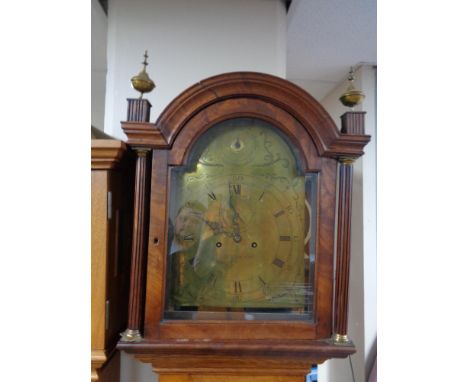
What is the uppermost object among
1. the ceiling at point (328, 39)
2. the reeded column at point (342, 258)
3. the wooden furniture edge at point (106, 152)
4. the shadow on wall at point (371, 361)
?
the ceiling at point (328, 39)

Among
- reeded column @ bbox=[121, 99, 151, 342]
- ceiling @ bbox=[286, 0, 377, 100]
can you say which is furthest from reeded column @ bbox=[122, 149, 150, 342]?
ceiling @ bbox=[286, 0, 377, 100]

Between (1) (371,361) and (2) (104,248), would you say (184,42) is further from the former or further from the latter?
(1) (371,361)

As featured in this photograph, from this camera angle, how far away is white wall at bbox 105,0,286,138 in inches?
37.5

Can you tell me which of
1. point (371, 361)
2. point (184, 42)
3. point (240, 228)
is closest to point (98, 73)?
point (184, 42)

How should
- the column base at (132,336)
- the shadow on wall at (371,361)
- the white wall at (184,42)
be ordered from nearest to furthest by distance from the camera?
the column base at (132,336), the white wall at (184,42), the shadow on wall at (371,361)

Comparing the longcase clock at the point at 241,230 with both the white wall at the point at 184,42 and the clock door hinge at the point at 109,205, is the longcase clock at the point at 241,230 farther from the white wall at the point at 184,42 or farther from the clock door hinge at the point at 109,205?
the white wall at the point at 184,42

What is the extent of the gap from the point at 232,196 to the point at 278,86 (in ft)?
0.87

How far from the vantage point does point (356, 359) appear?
1.23 m

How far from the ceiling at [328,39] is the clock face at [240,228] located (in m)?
0.58

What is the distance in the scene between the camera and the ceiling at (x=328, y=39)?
37.7 inches

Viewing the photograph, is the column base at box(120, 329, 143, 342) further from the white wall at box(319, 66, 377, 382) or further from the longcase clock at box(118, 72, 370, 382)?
the white wall at box(319, 66, 377, 382)

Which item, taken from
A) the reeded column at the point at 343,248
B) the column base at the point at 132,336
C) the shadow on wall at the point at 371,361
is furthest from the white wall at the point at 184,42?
the shadow on wall at the point at 371,361

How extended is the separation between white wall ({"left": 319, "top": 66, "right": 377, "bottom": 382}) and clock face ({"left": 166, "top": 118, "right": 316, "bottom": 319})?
2.17ft
